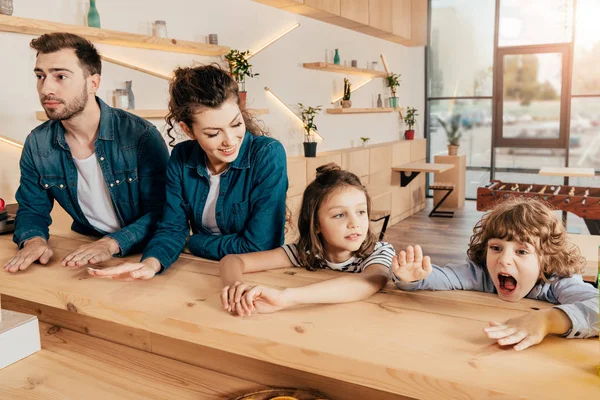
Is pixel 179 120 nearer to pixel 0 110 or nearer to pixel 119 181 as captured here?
pixel 119 181

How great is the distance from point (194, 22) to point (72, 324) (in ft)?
9.95

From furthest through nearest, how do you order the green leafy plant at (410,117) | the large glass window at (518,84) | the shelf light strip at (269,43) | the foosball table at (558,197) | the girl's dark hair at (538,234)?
the green leafy plant at (410,117)
the large glass window at (518,84)
the shelf light strip at (269,43)
the foosball table at (558,197)
the girl's dark hair at (538,234)

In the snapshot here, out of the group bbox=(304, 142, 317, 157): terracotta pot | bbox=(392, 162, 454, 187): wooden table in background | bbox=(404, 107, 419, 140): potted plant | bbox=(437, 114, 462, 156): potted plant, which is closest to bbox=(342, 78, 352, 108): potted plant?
bbox=(304, 142, 317, 157): terracotta pot

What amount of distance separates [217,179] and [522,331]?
1050mm

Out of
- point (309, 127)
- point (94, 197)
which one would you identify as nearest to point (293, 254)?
point (94, 197)

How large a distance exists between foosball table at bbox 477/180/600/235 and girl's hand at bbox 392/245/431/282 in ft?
10.4

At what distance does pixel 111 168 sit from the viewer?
195 centimetres

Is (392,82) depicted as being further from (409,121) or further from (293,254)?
(293,254)

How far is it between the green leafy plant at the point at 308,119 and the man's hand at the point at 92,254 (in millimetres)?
3857

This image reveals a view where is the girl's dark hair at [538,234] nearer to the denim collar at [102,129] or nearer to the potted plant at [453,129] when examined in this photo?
the denim collar at [102,129]

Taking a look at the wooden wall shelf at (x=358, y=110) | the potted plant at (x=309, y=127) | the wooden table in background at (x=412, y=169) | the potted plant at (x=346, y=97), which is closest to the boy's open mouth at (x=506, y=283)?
the potted plant at (x=309, y=127)

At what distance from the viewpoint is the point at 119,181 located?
6.39 ft

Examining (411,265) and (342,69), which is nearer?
(411,265)

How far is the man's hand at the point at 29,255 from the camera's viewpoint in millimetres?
1605
